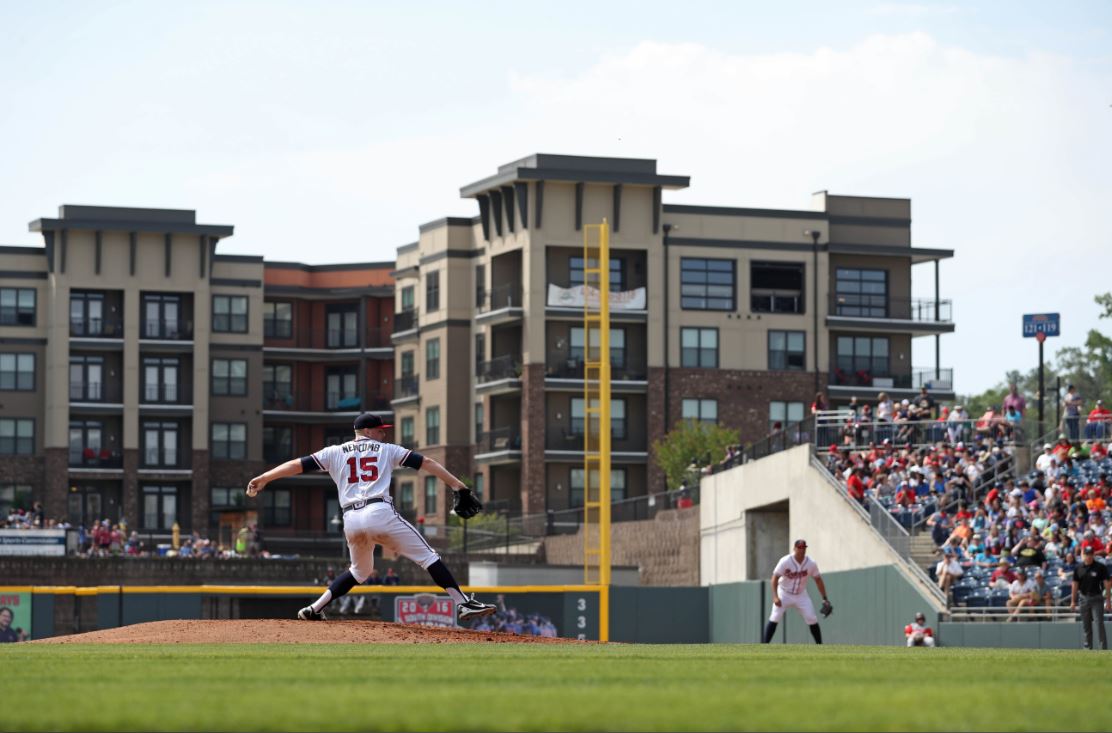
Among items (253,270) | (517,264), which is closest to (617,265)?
(517,264)

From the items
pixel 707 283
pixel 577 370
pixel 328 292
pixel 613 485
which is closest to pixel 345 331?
pixel 328 292

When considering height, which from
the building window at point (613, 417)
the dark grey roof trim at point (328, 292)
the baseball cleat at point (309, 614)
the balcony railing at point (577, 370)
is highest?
the dark grey roof trim at point (328, 292)

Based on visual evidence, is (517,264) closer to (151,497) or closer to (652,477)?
(652,477)

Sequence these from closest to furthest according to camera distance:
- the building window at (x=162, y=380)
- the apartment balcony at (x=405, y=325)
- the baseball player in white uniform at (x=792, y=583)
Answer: the baseball player in white uniform at (x=792, y=583) < the apartment balcony at (x=405, y=325) < the building window at (x=162, y=380)

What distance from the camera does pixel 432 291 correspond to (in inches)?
3356

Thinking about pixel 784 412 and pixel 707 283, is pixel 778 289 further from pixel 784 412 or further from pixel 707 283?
pixel 784 412

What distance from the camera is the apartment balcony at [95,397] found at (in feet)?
287

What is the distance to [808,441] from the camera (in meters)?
49.6

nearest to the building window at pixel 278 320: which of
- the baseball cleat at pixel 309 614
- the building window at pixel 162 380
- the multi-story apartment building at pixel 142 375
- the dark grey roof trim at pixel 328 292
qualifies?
the multi-story apartment building at pixel 142 375

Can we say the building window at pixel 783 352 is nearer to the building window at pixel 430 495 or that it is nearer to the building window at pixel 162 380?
the building window at pixel 430 495

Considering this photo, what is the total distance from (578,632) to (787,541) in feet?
33.2

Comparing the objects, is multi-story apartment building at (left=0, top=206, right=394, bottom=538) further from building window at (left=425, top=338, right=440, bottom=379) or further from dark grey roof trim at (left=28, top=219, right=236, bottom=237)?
building window at (left=425, top=338, right=440, bottom=379)

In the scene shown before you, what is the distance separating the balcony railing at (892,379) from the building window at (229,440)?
28250 millimetres

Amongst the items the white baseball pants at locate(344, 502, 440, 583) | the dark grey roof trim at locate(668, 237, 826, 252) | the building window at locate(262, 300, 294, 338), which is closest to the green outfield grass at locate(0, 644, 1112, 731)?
the white baseball pants at locate(344, 502, 440, 583)
